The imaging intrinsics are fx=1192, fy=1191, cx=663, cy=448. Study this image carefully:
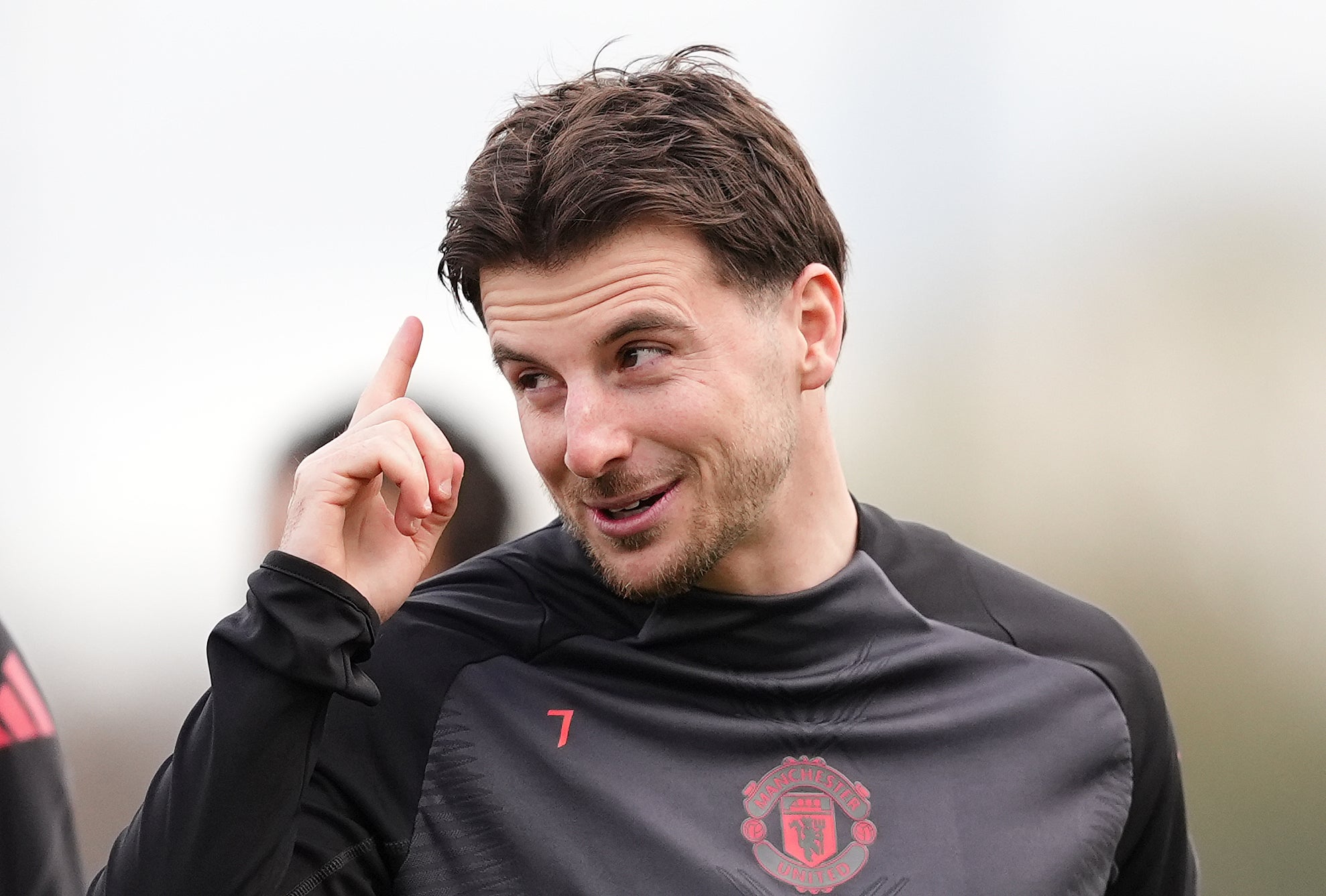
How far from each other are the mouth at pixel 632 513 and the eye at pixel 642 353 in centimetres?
14

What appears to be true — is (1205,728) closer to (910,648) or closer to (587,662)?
(910,648)

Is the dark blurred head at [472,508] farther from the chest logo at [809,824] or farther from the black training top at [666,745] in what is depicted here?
the chest logo at [809,824]

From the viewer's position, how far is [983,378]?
2.79 metres

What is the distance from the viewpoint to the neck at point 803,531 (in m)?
1.42

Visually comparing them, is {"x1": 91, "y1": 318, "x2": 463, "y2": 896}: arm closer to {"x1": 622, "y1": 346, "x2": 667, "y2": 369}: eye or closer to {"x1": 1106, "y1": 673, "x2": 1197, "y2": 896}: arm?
{"x1": 622, "y1": 346, "x2": 667, "y2": 369}: eye

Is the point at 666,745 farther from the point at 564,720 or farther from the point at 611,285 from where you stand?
the point at 611,285

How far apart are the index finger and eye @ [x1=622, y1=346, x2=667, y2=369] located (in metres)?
0.24

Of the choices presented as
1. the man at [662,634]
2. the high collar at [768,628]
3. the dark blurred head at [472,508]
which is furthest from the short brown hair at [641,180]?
the dark blurred head at [472,508]

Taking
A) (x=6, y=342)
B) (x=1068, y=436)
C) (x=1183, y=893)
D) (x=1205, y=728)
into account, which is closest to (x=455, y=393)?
(x=6, y=342)

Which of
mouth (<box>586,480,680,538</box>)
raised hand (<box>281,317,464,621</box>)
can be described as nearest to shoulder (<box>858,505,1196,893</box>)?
mouth (<box>586,480,680,538</box>)

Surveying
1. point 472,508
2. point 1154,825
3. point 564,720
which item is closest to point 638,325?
point 564,720

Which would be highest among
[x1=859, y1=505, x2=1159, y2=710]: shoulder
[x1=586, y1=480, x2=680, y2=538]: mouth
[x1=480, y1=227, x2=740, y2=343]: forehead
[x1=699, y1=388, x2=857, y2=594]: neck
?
[x1=480, y1=227, x2=740, y2=343]: forehead

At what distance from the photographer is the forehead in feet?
4.20

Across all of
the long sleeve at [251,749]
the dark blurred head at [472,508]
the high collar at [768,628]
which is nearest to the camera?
the long sleeve at [251,749]
